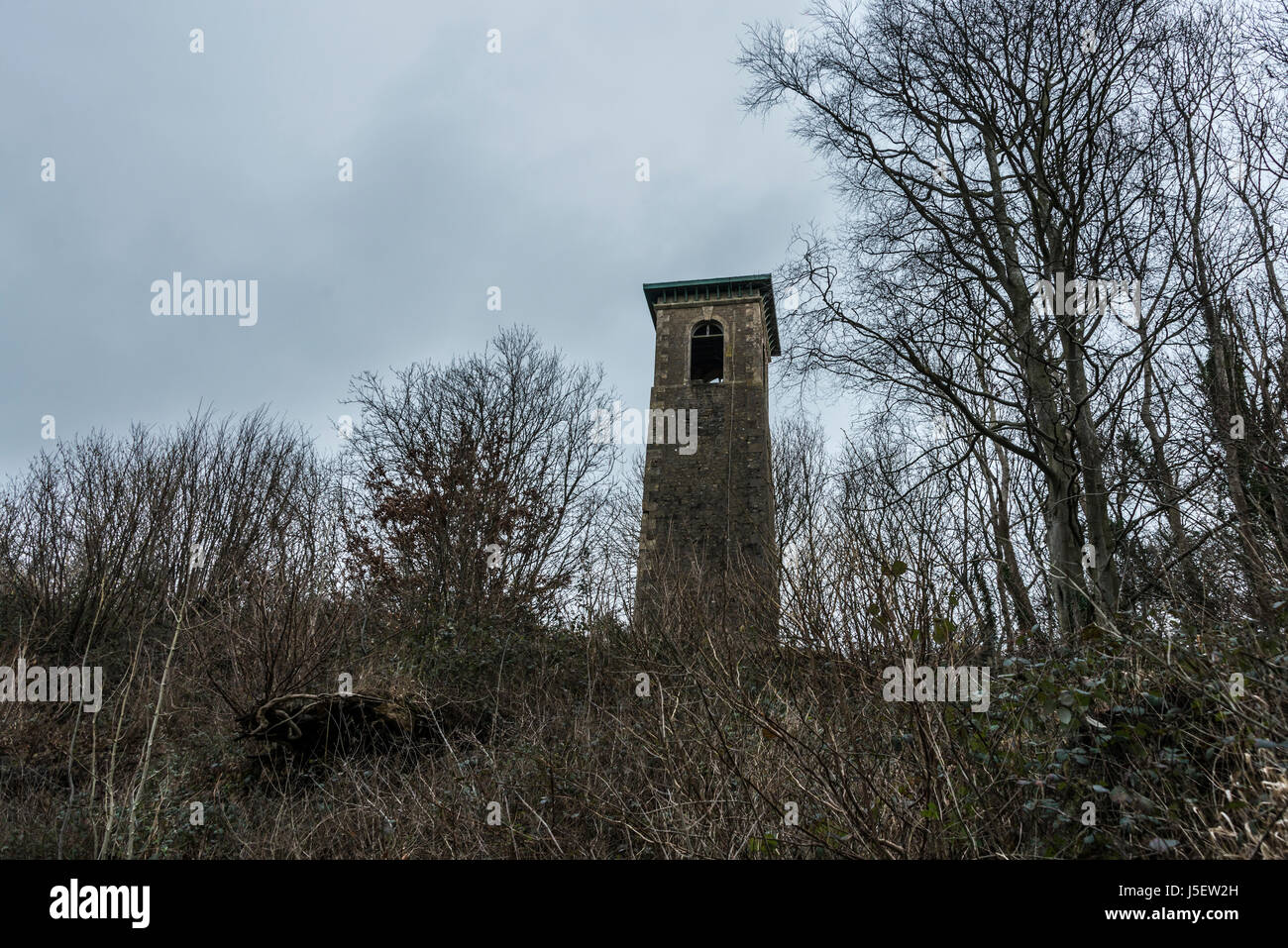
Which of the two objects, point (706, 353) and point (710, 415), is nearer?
point (710, 415)

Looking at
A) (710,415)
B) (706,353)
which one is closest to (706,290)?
(706,353)

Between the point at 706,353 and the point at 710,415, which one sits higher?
the point at 706,353

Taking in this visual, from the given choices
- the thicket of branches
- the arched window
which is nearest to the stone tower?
the arched window

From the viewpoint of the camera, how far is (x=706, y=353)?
73.8ft

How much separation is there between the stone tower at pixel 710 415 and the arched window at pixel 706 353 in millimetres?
30

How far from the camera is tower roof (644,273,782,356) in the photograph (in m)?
22.5

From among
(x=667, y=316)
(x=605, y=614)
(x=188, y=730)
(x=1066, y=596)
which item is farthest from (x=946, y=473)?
(x=667, y=316)

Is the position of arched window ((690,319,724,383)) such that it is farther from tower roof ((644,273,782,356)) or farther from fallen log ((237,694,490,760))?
fallen log ((237,694,490,760))

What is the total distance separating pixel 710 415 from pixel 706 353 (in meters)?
2.95

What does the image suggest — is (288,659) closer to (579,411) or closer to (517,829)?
(517,829)

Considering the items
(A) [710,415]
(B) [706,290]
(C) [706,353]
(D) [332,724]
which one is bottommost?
(D) [332,724]

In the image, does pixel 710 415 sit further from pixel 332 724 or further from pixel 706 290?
pixel 332 724
